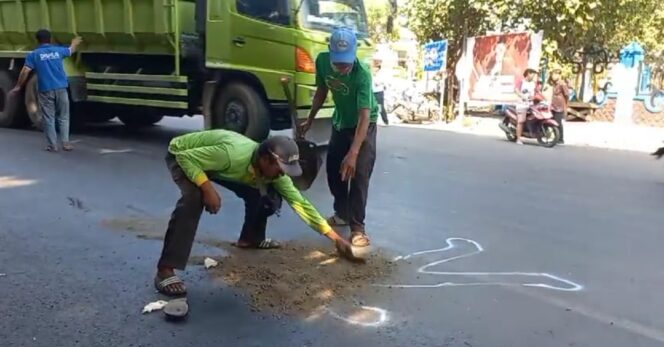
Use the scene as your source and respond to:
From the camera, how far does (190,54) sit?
8.78 meters

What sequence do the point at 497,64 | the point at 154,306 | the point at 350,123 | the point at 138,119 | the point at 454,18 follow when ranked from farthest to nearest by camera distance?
the point at 454,18
the point at 497,64
the point at 138,119
the point at 350,123
the point at 154,306

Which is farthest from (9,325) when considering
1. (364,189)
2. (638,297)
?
(638,297)

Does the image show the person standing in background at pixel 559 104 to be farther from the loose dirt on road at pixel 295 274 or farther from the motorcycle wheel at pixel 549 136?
the loose dirt on road at pixel 295 274

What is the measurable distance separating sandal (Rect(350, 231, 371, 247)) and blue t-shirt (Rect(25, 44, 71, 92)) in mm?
5199

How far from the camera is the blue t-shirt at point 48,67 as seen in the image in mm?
8016

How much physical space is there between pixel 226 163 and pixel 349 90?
143 centimetres

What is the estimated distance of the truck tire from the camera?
27.1 ft

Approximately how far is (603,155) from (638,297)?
7354mm

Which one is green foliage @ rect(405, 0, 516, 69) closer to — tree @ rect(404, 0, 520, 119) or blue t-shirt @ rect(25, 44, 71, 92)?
tree @ rect(404, 0, 520, 119)

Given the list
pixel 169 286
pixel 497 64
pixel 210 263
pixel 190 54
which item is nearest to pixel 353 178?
pixel 210 263

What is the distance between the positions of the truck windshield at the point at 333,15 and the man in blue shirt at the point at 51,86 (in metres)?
3.10

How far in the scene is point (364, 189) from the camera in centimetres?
463

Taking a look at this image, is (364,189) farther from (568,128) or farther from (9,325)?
(568,128)

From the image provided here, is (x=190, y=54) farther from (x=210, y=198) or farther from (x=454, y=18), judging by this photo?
(x=454, y=18)
